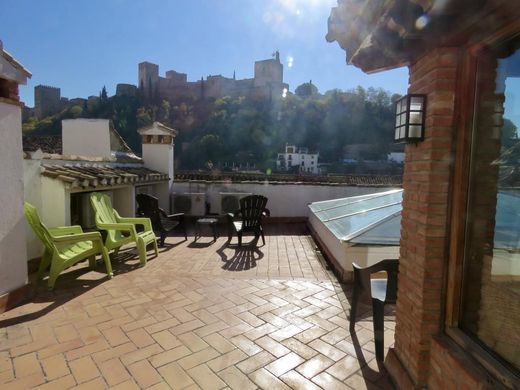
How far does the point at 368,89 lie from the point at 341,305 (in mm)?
57636

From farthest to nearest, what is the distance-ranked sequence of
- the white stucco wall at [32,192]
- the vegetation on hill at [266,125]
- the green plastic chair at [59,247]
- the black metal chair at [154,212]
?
the vegetation on hill at [266,125], the black metal chair at [154,212], the white stucco wall at [32,192], the green plastic chair at [59,247]

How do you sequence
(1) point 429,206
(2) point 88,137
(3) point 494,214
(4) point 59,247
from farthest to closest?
(2) point 88,137
(4) point 59,247
(1) point 429,206
(3) point 494,214

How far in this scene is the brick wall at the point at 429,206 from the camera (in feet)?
5.27

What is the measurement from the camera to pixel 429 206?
1.66 m

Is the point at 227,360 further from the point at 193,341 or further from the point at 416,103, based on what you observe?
the point at 416,103

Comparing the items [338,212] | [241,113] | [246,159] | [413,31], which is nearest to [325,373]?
[413,31]

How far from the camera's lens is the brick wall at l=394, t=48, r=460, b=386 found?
1605mm

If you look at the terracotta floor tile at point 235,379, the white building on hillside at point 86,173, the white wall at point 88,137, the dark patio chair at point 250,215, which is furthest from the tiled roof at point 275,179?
the terracotta floor tile at point 235,379

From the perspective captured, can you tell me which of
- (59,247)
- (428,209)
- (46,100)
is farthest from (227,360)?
(46,100)

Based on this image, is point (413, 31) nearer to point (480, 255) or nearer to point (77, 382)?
point (480, 255)

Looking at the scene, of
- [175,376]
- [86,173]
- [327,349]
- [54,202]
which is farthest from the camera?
[86,173]

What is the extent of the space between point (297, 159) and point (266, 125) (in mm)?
7514

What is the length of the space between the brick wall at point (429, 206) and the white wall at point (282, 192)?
6.18 meters

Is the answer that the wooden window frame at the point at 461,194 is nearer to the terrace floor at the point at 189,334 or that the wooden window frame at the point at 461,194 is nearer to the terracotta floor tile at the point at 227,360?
the terrace floor at the point at 189,334
